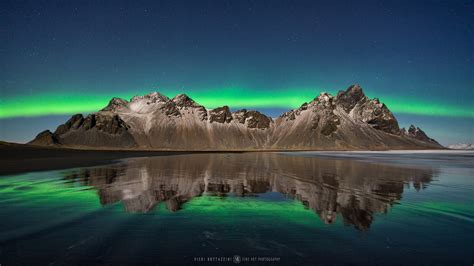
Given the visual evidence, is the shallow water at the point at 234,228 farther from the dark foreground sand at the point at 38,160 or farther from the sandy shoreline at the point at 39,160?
the sandy shoreline at the point at 39,160

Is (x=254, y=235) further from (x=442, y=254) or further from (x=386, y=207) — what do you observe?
(x=386, y=207)

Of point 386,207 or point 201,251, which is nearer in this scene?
point 201,251

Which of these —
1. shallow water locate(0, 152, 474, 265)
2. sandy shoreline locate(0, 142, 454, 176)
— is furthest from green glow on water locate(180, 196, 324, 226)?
sandy shoreline locate(0, 142, 454, 176)

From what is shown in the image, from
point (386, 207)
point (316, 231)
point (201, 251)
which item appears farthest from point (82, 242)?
point (386, 207)

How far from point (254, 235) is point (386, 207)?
8.56 meters

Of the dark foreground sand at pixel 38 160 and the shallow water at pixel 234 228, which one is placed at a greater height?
the dark foreground sand at pixel 38 160

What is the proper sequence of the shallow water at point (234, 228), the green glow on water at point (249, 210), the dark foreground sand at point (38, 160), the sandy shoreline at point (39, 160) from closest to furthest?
the shallow water at point (234, 228), the green glow on water at point (249, 210), the dark foreground sand at point (38, 160), the sandy shoreline at point (39, 160)

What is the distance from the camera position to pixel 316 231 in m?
11.0

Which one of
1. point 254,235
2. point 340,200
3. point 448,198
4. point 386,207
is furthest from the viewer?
point 448,198

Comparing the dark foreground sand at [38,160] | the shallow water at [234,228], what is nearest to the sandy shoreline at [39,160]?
the dark foreground sand at [38,160]

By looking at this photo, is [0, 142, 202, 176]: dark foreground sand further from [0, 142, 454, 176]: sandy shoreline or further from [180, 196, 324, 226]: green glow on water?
[180, 196, 324, 226]: green glow on water

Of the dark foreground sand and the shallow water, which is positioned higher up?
the dark foreground sand

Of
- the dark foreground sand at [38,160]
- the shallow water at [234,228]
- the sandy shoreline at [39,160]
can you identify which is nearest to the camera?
the shallow water at [234,228]

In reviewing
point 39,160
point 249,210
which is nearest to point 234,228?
point 249,210
